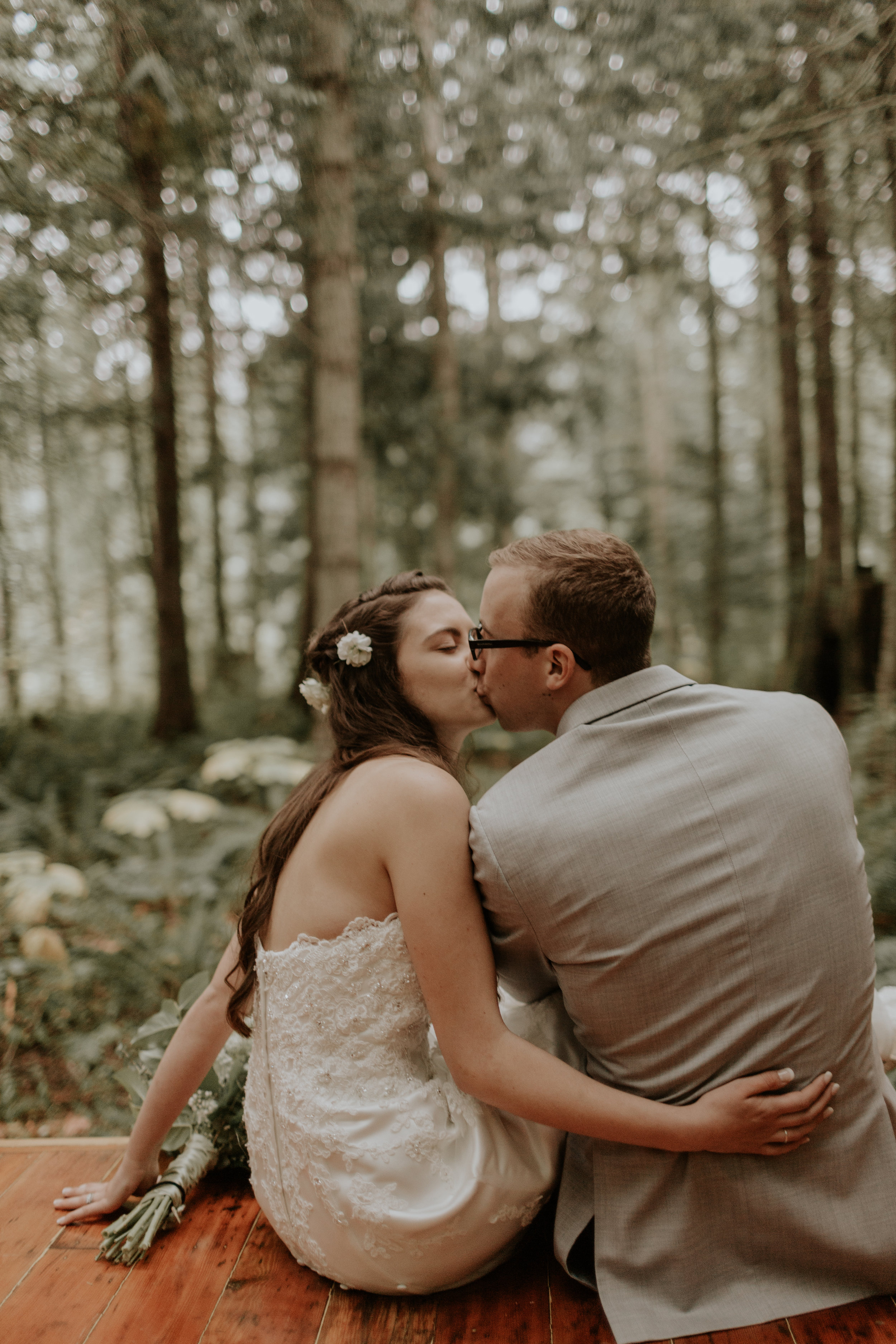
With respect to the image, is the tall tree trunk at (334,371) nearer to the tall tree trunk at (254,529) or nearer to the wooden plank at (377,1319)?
the tall tree trunk at (254,529)

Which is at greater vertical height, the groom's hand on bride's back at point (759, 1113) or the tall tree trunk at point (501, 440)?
the tall tree trunk at point (501, 440)

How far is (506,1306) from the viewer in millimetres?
2035

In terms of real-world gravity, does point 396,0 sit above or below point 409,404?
above

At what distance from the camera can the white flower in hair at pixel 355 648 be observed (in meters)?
2.25

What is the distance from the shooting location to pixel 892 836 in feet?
16.6

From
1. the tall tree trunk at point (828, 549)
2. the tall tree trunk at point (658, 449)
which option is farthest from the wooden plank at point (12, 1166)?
the tall tree trunk at point (658, 449)

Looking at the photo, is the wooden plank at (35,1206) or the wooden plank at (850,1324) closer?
the wooden plank at (850,1324)

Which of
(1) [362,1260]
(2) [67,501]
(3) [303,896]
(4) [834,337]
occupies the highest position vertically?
(4) [834,337]

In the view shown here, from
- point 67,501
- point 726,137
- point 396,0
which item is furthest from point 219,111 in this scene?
point 67,501

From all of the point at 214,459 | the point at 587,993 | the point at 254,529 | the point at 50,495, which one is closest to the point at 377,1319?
the point at 587,993

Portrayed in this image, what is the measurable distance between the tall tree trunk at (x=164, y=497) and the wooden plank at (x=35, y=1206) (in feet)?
14.5

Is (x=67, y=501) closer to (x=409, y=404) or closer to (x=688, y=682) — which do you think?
(x=409, y=404)

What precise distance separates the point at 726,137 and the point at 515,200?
2887mm

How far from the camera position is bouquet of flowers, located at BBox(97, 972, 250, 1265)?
7.52 ft
